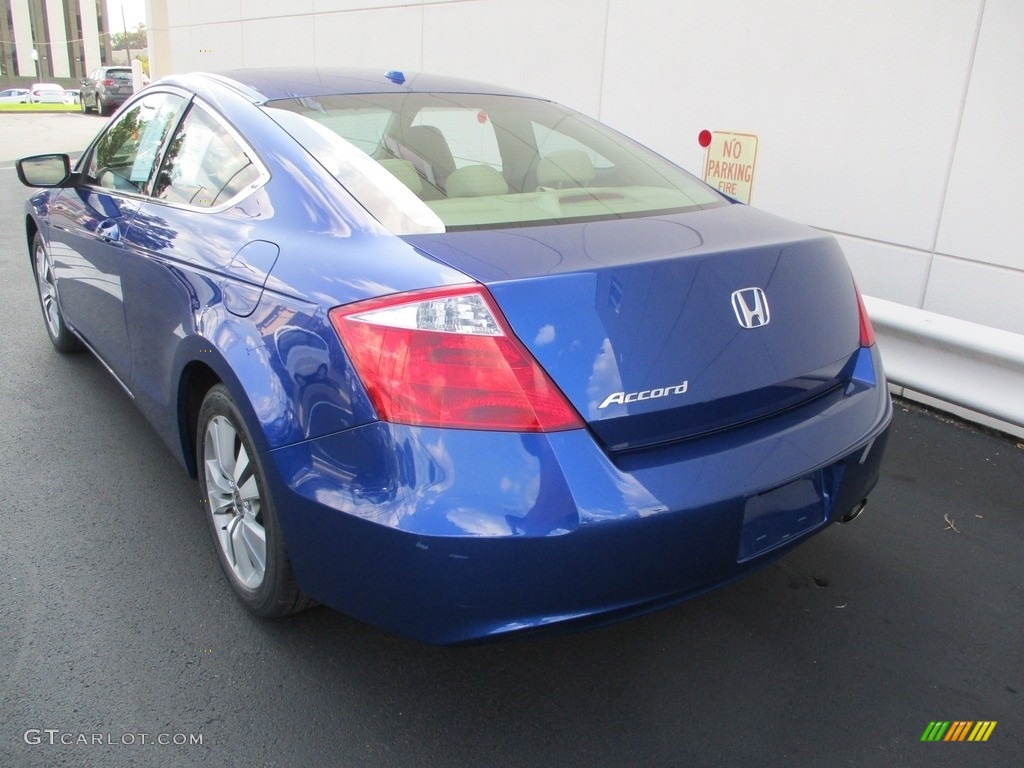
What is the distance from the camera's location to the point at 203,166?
2.93m

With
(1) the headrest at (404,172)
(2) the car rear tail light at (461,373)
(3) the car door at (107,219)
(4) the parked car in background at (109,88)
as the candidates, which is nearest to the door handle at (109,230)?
(3) the car door at (107,219)

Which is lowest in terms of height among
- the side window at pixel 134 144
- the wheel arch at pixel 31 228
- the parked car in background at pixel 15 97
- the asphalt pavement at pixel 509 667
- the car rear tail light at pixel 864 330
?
the parked car in background at pixel 15 97

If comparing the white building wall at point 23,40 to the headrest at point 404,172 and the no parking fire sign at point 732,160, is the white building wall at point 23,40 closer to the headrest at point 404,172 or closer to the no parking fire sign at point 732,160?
the no parking fire sign at point 732,160

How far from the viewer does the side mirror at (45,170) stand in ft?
13.2

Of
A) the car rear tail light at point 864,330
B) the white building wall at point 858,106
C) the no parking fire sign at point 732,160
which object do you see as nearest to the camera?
the car rear tail light at point 864,330

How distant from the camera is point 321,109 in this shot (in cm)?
277

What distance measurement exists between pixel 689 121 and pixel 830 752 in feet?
16.5

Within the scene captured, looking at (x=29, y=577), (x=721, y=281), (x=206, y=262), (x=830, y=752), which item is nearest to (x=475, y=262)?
(x=721, y=281)

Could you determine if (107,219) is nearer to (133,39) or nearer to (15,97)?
(15,97)

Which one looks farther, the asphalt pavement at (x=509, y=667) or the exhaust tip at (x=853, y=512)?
the exhaust tip at (x=853, y=512)

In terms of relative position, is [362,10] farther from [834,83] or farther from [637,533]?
[637,533]

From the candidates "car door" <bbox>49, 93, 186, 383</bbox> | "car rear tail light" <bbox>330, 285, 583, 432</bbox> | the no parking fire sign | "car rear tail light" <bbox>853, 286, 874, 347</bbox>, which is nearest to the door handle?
"car door" <bbox>49, 93, 186, 383</bbox>

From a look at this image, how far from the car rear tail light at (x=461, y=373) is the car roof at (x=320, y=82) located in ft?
4.35

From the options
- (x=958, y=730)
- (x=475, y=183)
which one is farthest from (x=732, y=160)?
(x=958, y=730)
